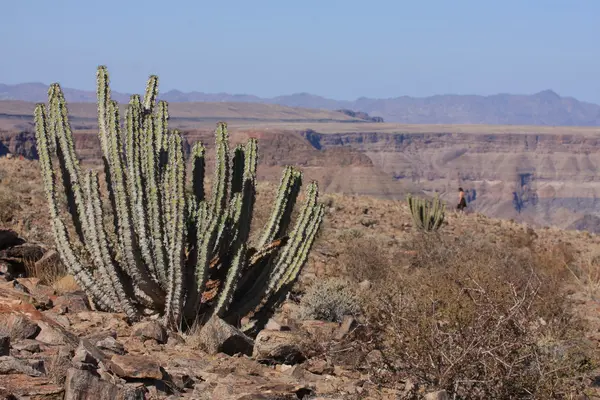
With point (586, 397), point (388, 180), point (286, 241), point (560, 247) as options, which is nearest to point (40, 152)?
point (286, 241)

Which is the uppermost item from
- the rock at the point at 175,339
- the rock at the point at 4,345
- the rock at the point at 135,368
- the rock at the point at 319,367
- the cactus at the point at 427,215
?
the rock at the point at 4,345

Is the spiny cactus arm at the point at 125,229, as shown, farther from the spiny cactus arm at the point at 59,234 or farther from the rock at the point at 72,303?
the rock at the point at 72,303

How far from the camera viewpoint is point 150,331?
669cm

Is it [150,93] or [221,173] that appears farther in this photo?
[150,93]

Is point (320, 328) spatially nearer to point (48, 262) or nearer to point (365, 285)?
point (48, 262)

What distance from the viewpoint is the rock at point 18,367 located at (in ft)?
15.8

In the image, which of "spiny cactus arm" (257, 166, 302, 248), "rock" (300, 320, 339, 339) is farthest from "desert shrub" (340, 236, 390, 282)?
"spiny cactus arm" (257, 166, 302, 248)

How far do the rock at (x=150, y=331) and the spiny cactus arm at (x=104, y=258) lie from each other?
46 centimetres

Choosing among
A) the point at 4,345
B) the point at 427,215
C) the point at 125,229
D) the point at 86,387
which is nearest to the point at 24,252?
the point at 125,229

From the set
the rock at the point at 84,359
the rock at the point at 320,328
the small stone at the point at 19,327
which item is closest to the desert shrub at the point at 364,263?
the rock at the point at 320,328

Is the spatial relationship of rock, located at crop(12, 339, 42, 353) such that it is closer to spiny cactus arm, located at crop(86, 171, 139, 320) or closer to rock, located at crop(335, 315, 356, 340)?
spiny cactus arm, located at crop(86, 171, 139, 320)

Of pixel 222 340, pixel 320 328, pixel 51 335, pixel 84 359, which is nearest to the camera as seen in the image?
Answer: pixel 84 359

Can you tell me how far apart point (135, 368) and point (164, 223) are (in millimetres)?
1985

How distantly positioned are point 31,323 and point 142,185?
153 centimetres
